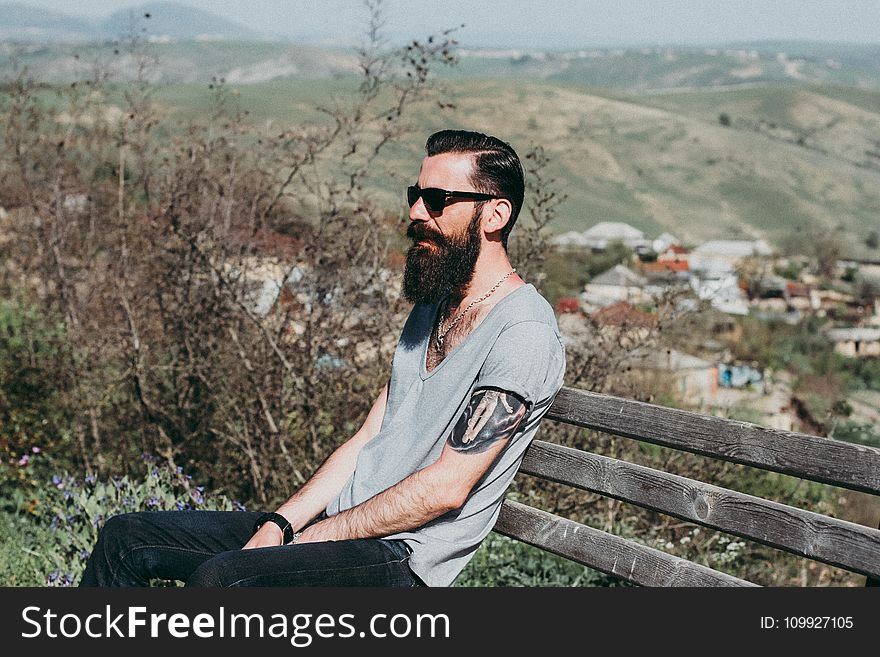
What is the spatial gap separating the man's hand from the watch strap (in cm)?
2

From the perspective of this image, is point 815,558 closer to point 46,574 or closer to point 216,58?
point 46,574

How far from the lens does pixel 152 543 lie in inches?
124

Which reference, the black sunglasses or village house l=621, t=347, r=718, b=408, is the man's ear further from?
village house l=621, t=347, r=718, b=408

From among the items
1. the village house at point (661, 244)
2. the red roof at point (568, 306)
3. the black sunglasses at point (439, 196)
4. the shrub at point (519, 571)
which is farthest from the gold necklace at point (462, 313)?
the village house at point (661, 244)

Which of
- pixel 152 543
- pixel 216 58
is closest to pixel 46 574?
pixel 152 543

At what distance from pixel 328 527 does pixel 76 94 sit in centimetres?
545

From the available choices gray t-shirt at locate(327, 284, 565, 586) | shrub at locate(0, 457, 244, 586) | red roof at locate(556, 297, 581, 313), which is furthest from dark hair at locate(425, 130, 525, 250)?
red roof at locate(556, 297, 581, 313)

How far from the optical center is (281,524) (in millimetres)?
3148

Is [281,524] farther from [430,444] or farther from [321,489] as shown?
[430,444]

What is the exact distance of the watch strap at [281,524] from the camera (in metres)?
3.14

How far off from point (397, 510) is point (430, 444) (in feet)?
0.76

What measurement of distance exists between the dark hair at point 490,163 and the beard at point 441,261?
0.08 metres

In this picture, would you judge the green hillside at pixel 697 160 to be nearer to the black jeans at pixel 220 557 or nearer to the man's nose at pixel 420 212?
the man's nose at pixel 420 212

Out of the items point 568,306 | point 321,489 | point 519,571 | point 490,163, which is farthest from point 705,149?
point 321,489
